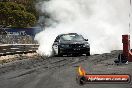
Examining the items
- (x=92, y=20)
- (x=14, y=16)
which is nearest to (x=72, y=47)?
(x=92, y=20)

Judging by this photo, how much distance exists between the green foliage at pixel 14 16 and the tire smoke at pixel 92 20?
9205 mm

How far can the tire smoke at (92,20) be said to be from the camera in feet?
134

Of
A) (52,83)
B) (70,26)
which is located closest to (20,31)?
(70,26)

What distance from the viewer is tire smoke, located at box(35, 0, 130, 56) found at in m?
41.0

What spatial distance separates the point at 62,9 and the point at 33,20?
1611 cm

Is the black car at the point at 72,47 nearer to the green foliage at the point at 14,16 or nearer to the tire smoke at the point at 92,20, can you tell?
the tire smoke at the point at 92,20

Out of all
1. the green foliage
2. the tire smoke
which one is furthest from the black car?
the green foliage

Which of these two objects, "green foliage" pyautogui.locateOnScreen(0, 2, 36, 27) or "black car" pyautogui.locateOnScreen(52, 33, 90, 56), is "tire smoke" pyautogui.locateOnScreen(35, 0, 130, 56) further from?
"black car" pyautogui.locateOnScreen(52, 33, 90, 56)

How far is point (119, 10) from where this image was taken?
4919cm

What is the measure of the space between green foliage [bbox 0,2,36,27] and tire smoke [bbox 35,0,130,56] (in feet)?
30.2

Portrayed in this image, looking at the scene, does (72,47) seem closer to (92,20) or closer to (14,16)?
(92,20)

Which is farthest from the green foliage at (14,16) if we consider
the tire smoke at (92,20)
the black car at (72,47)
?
the black car at (72,47)

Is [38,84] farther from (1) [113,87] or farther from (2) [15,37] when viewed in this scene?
(2) [15,37]

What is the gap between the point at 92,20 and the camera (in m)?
48.5
